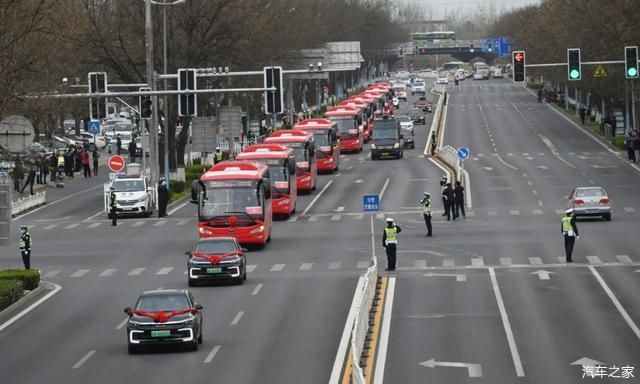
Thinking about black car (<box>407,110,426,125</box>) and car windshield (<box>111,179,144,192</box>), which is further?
black car (<box>407,110,426,125</box>)

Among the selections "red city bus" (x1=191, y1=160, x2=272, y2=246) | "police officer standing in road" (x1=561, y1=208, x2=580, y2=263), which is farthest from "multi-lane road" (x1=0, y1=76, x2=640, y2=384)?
"red city bus" (x1=191, y1=160, x2=272, y2=246)

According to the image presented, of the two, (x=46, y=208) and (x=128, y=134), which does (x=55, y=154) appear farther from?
(x=128, y=134)

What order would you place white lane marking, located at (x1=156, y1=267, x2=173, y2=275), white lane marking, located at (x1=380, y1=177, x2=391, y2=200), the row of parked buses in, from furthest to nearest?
white lane marking, located at (x1=380, y1=177, x2=391, y2=200)
the row of parked buses
white lane marking, located at (x1=156, y1=267, x2=173, y2=275)

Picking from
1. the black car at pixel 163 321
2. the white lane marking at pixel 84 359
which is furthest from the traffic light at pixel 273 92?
the white lane marking at pixel 84 359

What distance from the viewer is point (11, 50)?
42.4 metres

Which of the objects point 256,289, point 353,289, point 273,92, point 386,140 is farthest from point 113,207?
point 386,140

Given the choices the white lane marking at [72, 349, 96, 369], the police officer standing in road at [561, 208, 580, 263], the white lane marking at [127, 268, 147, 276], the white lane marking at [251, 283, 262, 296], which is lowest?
the white lane marking at [127, 268, 147, 276]

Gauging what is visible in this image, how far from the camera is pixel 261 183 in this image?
50.0 metres

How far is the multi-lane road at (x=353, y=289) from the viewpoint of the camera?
2795 centimetres

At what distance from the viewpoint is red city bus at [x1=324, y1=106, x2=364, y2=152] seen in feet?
320

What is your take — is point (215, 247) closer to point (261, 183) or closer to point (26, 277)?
point (26, 277)

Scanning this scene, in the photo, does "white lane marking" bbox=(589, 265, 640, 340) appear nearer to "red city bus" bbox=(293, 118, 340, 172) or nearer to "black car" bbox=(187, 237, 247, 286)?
"black car" bbox=(187, 237, 247, 286)

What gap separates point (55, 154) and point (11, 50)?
4230 cm

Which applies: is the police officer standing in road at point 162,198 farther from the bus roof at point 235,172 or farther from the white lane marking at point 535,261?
the white lane marking at point 535,261
